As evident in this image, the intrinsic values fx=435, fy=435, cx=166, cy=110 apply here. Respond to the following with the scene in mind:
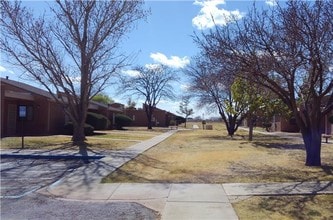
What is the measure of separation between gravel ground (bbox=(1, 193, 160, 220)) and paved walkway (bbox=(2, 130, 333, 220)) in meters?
0.35

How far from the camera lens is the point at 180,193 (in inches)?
360

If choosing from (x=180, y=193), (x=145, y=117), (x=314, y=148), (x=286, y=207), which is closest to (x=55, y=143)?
(x=314, y=148)

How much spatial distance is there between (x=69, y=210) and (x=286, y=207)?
12.8 ft

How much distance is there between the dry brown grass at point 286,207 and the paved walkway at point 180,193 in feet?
0.97

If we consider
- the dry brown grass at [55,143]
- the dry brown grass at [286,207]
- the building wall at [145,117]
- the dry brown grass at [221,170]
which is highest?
the building wall at [145,117]

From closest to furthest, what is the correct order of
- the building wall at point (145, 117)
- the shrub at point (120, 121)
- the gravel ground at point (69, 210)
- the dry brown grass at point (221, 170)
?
the gravel ground at point (69, 210), the dry brown grass at point (221, 170), the shrub at point (120, 121), the building wall at point (145, 117)

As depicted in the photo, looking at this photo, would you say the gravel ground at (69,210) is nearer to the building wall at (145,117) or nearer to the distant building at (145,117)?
the distant building at (145,117)

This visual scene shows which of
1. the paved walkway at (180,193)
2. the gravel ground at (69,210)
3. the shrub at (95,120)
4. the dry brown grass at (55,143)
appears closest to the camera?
the gravel ground at (69,210)

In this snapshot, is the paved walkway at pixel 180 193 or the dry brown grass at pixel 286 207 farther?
the paved walkway at pixel 180 193

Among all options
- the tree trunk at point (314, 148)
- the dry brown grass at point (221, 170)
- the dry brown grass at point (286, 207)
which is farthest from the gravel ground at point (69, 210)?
the tree trunk at point (314, 148)

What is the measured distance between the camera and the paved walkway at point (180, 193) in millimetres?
7579

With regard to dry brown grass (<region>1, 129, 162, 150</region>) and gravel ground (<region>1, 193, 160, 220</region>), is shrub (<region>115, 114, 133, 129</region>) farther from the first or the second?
gravel ground (<region>1, 193, 160, 220</region>)

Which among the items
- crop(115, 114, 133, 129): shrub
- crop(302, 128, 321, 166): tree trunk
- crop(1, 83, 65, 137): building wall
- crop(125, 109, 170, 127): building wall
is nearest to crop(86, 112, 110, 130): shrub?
crop(1, 83, 65, 137): building wall

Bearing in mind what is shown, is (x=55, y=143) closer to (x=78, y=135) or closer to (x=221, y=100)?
(x=78, y=135)
